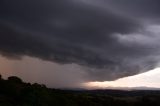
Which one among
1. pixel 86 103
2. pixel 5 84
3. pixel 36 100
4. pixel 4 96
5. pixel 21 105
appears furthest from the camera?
pixel 86 103

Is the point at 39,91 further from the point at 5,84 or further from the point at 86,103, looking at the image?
the point at 86,103

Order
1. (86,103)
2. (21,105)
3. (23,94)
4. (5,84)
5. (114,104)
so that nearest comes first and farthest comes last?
(21,105)
(23,94)
(5,84)
(86,103)
(114,104)

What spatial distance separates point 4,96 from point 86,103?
138 ft

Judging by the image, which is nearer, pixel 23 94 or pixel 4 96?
pixel 23 94

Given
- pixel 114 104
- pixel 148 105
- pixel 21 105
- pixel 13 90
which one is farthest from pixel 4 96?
pixel 148 105

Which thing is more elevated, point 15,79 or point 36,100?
point 15,79

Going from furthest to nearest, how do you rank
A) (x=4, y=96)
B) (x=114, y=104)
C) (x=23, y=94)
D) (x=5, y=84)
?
(x=114, y=104), (x=5, y=84), (x=4, y=96), (x=23, y=94)

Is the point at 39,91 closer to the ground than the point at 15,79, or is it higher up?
closer to the ground

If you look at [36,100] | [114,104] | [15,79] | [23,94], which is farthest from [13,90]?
[114,104]

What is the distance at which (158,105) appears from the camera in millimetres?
195500

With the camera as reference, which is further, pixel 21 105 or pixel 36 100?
pixel 36 100

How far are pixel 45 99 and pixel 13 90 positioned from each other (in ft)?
94.2

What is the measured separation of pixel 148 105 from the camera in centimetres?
19838

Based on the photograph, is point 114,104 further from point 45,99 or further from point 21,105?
point 21,105
